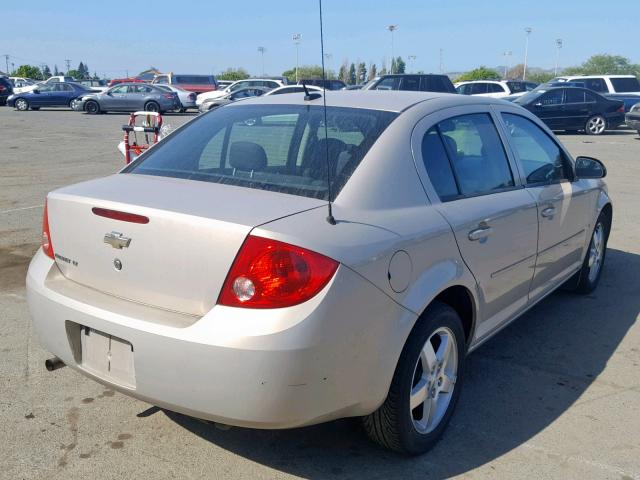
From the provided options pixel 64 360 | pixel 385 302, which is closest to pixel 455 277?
pixel 385 302

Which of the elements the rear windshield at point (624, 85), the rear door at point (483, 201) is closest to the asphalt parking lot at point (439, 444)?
the rear door at point (483, 201)

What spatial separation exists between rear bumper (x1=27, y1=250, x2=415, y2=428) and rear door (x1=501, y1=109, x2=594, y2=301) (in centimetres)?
177

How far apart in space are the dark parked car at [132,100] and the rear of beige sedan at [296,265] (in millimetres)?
27643

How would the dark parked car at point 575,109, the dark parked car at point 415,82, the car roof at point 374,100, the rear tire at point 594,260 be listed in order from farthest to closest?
the dark parked car at point 575,109
the dark parked car at point 415,82
the rear tire at point 594,260
the car roof at point 374,100

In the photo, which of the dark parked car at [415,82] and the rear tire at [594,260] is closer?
the rear tire at [594,260]

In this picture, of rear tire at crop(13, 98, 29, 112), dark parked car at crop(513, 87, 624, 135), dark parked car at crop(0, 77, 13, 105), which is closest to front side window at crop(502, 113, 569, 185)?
dark parked car at crop(513, 87, 624, 135)

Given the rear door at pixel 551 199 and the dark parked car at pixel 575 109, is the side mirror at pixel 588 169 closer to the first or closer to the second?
the rear door at pixel 551 199

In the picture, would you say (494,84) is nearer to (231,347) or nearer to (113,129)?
(113,129)

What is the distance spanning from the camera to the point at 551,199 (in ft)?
14.0

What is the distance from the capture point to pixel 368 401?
2721 mm

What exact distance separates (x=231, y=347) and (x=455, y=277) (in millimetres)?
1192

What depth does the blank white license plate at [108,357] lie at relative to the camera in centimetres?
269

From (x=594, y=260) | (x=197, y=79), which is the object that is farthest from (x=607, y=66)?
(x=594, y=260)

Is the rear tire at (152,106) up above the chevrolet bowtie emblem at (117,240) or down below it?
above
